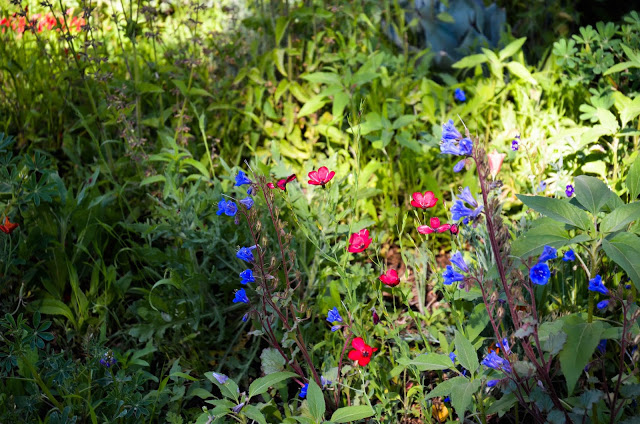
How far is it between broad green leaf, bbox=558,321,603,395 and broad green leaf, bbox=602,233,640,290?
13cm

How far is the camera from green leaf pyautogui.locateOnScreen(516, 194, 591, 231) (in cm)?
138

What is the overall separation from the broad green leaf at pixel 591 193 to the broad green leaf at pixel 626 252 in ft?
0.27

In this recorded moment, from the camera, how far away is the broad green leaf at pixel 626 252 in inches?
50.9

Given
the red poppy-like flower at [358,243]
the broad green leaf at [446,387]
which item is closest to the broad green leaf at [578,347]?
the broad green leaf at [446,387]

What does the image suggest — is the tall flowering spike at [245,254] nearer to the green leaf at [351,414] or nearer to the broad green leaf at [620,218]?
the green leaf at [351,414]

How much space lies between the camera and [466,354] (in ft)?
4.66

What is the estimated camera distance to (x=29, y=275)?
226 cm

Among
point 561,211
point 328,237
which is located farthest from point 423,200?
point 561,211

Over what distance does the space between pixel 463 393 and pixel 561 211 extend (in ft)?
1.52

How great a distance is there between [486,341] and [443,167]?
3.25ft

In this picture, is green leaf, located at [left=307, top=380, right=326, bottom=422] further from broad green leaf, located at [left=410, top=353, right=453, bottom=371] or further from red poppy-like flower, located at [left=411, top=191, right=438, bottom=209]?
red poppy-like flower, located at [left=411, top=191, right=438, bottom=209]

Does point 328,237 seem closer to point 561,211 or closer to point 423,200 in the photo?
point 423,200

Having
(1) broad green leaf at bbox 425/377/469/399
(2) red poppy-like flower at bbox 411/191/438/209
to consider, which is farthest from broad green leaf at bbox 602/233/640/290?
(2) red poppy-like flower at bbox 411/191/438/209

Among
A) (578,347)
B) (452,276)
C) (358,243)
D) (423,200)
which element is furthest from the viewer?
(423,200)
